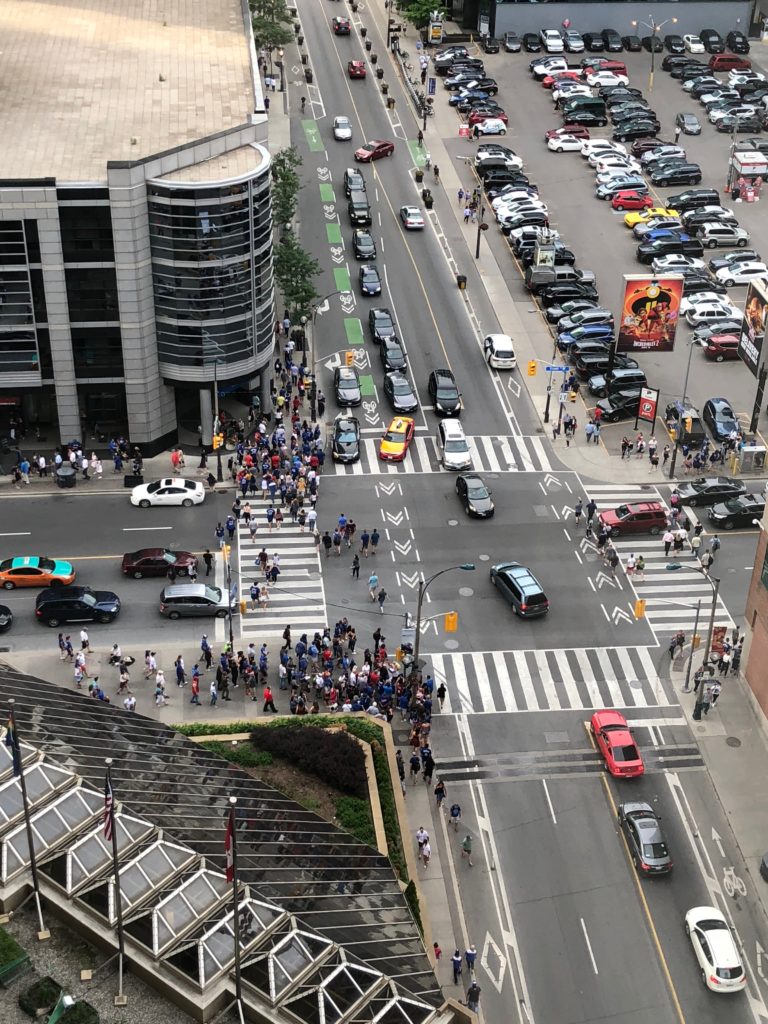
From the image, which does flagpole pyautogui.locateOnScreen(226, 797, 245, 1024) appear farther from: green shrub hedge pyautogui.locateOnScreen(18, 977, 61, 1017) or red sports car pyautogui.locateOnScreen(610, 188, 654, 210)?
red sports car pyautogui.locateOnScreen(610, 188, 654, 210)

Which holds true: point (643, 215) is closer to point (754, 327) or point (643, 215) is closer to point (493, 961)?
point (754, 327)

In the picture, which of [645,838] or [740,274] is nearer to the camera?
[645,838]

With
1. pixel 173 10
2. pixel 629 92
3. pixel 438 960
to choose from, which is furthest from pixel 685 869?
pixel 629 92

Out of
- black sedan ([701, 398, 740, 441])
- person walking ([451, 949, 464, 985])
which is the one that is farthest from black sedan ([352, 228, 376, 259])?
person walking ([451, 949, 464, 985])

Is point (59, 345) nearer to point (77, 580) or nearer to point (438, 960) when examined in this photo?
point (77, 580)

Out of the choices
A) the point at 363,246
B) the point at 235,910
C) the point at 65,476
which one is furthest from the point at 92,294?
the point at 235,910

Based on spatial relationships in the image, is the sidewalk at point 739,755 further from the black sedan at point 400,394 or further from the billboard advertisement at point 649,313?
the black sedan at point 400,394

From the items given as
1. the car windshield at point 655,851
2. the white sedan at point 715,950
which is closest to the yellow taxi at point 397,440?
the car windshield at point 655,851
